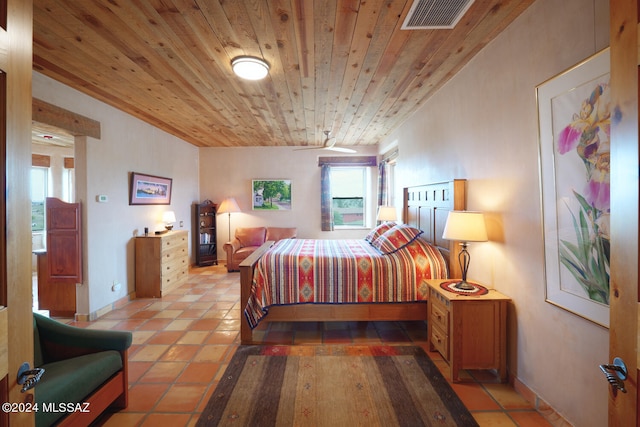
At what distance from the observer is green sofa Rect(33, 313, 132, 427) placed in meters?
1.42

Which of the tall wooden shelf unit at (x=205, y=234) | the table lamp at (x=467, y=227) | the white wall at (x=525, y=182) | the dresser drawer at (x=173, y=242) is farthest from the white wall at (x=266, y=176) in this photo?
the table lamp at (x=467, y=227)

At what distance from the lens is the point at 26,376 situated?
79cm

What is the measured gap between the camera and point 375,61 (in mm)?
2455

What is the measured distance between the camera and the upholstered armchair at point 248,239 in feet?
17.7

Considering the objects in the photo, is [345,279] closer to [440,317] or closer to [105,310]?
[440,317]

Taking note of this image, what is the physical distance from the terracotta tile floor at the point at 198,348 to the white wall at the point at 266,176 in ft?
7.03

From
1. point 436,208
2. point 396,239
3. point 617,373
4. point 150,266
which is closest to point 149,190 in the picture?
point 150,266

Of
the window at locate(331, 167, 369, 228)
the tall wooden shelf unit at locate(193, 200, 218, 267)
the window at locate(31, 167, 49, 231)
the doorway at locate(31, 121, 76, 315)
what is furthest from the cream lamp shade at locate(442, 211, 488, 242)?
the window at locate(31, 167, 49, 231)

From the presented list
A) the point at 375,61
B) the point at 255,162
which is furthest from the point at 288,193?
the point at 375,61

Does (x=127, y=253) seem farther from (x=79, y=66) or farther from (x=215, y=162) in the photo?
(x=215, y=162)

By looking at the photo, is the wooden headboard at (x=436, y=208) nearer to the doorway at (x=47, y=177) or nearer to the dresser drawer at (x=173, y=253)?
the dresser drawer at (x=173, y=253)

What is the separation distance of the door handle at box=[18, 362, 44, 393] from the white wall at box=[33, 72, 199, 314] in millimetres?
3054

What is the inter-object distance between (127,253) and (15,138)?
3727 mm

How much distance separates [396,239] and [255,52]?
233 cm
